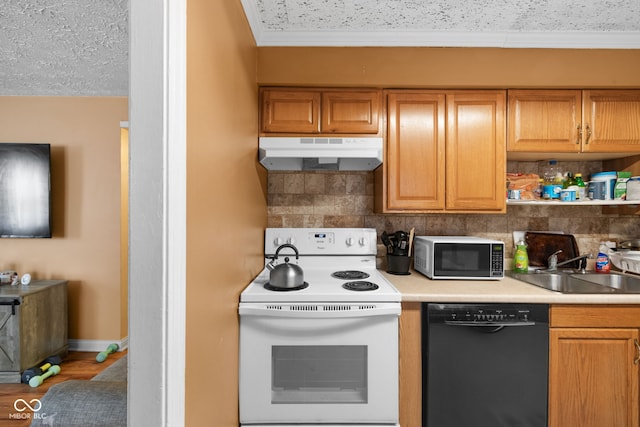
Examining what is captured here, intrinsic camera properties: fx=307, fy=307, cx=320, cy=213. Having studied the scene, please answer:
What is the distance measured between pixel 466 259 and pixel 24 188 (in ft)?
12.5

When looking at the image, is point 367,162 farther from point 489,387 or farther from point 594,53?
point 594,53

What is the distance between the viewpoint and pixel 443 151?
199cm

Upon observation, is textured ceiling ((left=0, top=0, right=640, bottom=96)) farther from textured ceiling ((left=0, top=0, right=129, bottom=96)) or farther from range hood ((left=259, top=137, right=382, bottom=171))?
range hood ((left=259, top=137, right=382, bottom=171))

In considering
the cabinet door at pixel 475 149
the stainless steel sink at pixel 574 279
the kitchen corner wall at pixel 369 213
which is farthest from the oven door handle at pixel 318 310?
the stainless steel sink at pixel 574 279

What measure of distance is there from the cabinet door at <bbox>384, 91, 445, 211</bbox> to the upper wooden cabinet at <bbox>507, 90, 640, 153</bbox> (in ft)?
1.52

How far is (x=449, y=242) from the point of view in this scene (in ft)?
6.26

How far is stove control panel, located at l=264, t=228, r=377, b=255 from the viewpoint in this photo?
219 centimetres

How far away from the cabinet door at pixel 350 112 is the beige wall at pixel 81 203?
2254 millimetres

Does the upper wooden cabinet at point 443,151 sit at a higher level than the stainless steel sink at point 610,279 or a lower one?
higher

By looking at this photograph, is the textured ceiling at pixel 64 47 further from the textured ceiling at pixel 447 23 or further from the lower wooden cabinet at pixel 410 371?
the lower wooden cabinet at pixel 410 371

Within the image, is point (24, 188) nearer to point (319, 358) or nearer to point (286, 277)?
point (286, 277)

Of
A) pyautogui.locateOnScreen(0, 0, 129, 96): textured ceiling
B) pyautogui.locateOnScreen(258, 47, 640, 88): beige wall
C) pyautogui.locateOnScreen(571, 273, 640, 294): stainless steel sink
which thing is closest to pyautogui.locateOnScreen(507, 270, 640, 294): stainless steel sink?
pyautogui.locateOnScreen(571, 273, 640, 294): stainless steel sink

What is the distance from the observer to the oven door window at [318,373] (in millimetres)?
1556

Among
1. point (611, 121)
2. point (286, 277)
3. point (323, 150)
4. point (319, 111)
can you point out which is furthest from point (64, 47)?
point (611, 121)
